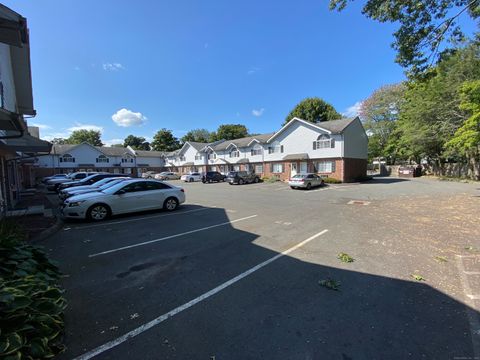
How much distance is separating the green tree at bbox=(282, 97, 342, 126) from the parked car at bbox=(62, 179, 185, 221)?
41239 millimetres

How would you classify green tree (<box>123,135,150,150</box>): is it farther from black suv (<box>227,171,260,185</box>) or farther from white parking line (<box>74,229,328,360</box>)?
white parking line (<box>74,229,328,360</box>)

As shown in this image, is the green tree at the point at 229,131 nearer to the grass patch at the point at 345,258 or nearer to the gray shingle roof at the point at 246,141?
the gray shingle roof at the point at 246,141

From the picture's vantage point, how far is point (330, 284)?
13.0 feet

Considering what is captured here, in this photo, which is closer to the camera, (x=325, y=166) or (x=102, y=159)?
(x=325, y=166)

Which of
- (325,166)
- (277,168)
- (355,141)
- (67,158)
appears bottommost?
(277,168)

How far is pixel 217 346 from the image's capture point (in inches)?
103

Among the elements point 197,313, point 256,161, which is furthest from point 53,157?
point 197,313

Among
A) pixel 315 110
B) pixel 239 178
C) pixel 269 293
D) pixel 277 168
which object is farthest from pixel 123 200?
pixel 315 110

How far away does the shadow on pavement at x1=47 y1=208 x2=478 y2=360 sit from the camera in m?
2.57

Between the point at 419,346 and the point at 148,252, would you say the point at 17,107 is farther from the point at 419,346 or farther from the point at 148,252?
the point at 419,346

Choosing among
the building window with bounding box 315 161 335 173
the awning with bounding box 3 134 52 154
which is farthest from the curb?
the building window with bounding box 315 161 335 173

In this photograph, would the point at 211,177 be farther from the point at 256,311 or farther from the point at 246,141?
the point at 256,311

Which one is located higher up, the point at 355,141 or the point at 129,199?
the point at 355,141

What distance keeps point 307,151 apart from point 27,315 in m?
30.2
